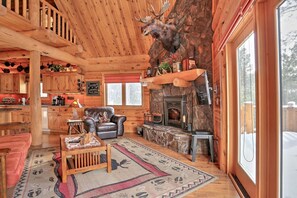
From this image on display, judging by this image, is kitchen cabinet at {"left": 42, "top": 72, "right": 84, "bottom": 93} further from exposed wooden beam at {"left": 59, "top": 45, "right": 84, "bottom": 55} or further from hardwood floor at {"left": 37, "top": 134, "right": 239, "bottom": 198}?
hardwood floor at {"left": 37, "top": 134, "right": 239, "bottom": 198}

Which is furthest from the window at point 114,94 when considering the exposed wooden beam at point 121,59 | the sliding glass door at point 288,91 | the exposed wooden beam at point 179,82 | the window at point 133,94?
the sliding glass door at point 288,91

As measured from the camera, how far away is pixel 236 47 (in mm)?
2557

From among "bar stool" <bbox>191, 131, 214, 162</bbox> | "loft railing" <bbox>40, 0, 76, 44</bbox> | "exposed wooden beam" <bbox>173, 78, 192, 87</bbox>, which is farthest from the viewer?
"loft railing" <bbox>40, 0, 76, 44</bbox>

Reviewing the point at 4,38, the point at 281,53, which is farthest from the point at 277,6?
the point at 4,38

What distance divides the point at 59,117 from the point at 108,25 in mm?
3522

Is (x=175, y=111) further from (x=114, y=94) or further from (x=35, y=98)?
(x=35, y=98)

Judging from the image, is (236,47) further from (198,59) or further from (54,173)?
(54,173)

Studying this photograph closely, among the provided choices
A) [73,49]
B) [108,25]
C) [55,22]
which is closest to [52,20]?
[55,22]

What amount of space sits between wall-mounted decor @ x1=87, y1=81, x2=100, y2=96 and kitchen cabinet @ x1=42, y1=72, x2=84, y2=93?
29 centimetres

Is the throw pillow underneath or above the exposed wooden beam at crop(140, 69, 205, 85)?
underneath

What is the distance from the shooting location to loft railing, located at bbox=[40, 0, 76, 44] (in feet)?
15.1

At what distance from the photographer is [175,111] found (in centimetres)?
487

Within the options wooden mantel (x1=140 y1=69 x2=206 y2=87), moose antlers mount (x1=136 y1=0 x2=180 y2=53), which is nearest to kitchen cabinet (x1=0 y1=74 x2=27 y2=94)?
wooden mantel (x1=140 y1=69 x2=206 y2=87)

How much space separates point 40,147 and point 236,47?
15.5 ft
